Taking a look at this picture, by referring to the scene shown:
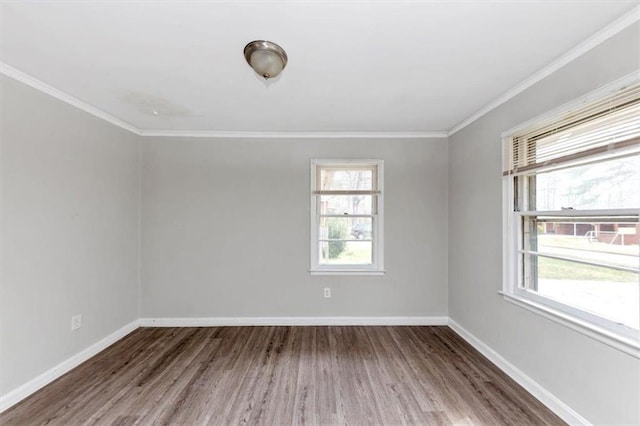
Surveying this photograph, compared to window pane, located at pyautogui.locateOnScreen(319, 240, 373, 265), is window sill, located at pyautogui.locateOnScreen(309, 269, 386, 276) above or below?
below

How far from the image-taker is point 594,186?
174 cm

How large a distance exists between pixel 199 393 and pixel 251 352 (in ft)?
2.28

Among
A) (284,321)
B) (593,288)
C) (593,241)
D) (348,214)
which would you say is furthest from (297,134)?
(593,288)

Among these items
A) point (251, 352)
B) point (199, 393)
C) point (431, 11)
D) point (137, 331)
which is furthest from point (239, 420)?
point (431, 11)

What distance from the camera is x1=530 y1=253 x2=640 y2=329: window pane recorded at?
1540 mm

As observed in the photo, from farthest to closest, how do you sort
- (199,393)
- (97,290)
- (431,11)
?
(97,290)
(199,393)
(431,11)

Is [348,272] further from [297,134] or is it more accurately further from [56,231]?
[56,231]

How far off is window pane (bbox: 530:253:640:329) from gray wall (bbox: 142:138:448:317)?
1426 millimetres

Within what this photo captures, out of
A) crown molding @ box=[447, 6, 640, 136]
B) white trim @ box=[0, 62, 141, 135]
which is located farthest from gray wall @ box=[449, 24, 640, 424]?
white trim @ box=[0, 62, 141, 135]

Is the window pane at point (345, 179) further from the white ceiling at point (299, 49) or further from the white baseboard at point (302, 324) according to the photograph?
the white baseboard at point (302, 324)

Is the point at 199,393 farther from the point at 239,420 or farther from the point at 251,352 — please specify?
the point at 251,352

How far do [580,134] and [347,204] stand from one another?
2.30m

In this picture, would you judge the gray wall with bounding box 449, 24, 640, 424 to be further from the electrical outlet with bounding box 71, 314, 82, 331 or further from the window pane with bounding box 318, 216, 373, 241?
the electrical outlet with bounding box 71, 314, 82, 331

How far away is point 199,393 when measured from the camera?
213 cm
